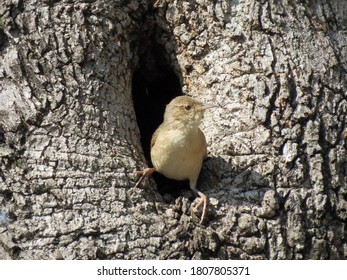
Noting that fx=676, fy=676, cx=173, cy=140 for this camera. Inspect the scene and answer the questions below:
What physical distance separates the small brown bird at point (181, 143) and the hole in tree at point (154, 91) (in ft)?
1.30

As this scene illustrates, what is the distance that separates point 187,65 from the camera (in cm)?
617

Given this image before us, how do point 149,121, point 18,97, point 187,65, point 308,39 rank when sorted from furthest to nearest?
point 149,121
point 187,65
point 308,39
point 18,97

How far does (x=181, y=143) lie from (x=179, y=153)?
91mm

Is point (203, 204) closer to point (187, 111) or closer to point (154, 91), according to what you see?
point (187, 111)

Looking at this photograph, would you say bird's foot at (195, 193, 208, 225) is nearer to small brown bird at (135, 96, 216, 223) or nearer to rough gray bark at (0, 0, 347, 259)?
rough gray bark at (0, 0, 347, 259)

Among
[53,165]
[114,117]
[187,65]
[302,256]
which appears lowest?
[302,256]

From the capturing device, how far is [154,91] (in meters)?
7.14

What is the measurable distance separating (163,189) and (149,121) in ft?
3.51

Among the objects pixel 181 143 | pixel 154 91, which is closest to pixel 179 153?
pixel 181 143

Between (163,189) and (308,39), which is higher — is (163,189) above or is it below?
below

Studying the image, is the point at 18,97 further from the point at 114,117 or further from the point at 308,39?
the point at 308,39

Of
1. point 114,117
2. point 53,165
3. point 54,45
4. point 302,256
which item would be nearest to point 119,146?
point 114,117

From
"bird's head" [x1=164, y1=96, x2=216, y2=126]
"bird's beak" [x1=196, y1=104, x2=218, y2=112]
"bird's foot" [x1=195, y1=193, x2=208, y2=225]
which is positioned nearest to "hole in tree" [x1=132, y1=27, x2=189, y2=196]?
"bird's head" [x1=164, y1=96, x2=216, y2=126]

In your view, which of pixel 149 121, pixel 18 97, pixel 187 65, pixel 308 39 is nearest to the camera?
pixel 18 97
